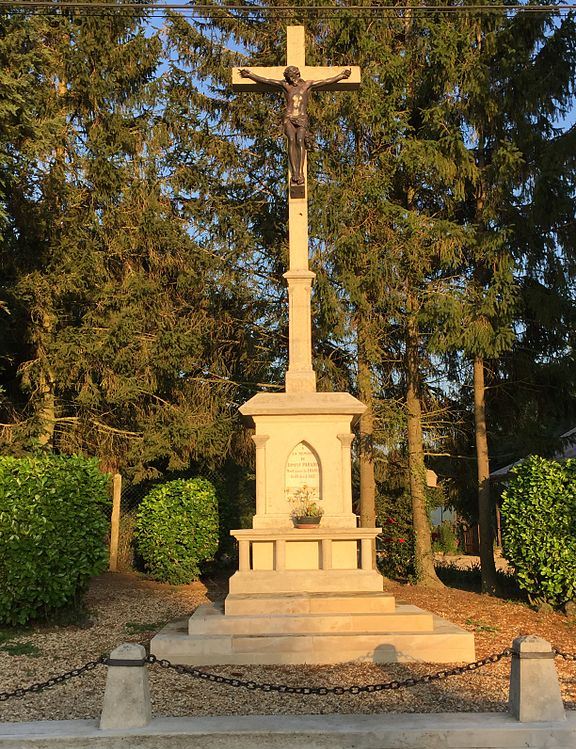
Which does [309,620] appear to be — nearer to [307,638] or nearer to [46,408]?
[307,638]

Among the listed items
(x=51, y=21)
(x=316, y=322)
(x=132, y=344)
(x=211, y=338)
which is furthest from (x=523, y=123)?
(x=51, y=21)

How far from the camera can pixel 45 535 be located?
28.2 feet

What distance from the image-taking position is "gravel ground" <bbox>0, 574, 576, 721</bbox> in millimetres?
5484

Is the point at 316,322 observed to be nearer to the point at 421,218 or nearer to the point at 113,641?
the point at 421,218

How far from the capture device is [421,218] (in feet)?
42.1

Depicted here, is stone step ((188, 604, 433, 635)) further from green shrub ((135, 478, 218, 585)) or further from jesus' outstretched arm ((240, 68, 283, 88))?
jesus' outstretched arm ((240, 68, 283, 88))

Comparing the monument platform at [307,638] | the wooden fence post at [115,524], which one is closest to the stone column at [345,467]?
the monument platform at [307,638]

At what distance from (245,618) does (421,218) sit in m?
8.02

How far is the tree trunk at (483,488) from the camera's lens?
12.8 m

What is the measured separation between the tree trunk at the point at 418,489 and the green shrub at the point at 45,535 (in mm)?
6204

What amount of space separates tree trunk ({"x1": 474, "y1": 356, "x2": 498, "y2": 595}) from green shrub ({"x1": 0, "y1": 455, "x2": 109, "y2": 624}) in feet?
22.4

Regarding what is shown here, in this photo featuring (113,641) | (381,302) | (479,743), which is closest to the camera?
(479,743)

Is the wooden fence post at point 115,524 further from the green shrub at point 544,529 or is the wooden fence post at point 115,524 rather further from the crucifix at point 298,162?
the green shrub at point 544,529

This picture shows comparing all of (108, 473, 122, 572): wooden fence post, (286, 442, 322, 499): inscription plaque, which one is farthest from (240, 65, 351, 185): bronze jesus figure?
(108, 473, 122, 572): wooden fence post
